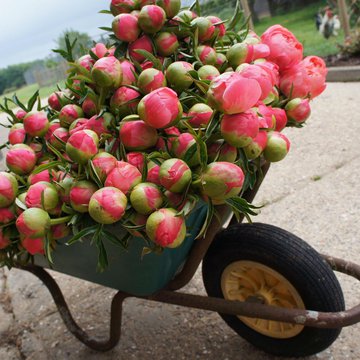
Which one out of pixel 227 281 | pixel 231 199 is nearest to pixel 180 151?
pixel 231 199

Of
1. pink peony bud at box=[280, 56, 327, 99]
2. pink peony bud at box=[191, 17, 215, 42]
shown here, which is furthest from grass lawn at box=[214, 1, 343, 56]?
Result: pink peony bud at box=[191, 17, 215, 42]

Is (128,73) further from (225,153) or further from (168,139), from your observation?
(225,153)

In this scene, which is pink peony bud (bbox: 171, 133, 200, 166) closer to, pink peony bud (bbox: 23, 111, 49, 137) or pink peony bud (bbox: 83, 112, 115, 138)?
pink peony bud (bbox: 83, 112, 115, 138)

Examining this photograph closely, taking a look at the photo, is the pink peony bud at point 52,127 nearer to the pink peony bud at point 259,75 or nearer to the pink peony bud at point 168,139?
the pink peony bud at point 168,139

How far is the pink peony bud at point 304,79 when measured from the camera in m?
1.14

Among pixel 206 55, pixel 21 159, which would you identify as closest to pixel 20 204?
pixel 21 159

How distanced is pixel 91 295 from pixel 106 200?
155 centimetres

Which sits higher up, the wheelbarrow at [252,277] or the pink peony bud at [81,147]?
the pink peony bud at [81,147]

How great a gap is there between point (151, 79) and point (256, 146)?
0.96 feet

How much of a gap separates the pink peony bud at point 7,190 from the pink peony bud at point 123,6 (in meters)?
0.56

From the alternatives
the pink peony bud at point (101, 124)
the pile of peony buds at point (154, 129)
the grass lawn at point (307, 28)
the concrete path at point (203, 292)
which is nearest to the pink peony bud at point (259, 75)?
the pile of peony buds at point (154, 129)

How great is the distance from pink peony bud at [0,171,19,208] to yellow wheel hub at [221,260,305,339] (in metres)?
0.75

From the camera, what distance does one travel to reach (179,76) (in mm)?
1012

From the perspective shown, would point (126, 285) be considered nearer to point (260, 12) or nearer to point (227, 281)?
point (227, 281)
